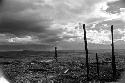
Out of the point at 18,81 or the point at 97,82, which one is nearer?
the point at 97,82

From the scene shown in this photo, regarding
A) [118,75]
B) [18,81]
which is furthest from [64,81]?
[118,75]

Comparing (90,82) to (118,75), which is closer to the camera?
(90,82)

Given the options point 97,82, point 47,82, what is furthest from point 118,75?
point 47,82

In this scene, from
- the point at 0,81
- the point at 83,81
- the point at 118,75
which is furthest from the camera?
the point at 118,75

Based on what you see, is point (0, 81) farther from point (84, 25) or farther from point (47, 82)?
point (84, 25)

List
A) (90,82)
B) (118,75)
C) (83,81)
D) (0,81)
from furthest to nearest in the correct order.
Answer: (118,75) < (83,81) < (90,82) < (0,81)

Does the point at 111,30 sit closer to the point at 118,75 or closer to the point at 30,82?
the point at 118,75

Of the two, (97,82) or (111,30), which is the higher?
(111,30)

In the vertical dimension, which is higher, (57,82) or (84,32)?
(84,32)
